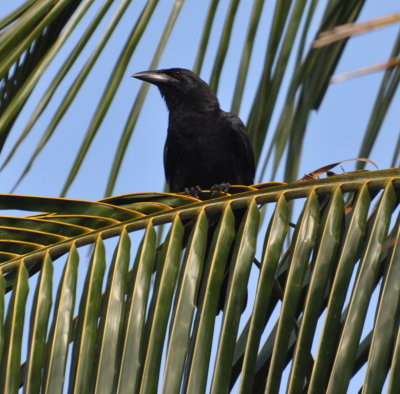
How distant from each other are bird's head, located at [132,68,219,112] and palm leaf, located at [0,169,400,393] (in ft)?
9.97

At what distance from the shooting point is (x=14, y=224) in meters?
1.81

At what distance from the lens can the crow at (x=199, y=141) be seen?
4.75 m

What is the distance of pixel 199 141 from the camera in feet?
15.5

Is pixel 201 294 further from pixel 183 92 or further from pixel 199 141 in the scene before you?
pixel 183 92

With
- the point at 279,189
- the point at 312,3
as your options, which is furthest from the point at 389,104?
the point at 279,189

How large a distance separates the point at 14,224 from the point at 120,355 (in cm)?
44

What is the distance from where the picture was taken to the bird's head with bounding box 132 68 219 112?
194 inches

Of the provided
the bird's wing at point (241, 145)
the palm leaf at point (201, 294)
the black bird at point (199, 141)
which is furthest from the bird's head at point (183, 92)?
the palm leaf at point (201, 294)

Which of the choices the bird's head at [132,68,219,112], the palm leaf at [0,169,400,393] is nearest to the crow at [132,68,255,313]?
the bird's head at [132,68,219,112]

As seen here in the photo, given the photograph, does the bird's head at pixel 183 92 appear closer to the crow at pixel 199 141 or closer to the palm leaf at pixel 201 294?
the crow at pixel 199 141

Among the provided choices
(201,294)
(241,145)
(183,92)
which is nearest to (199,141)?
(241,145)

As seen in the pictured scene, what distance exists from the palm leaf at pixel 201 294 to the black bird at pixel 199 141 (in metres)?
2.81

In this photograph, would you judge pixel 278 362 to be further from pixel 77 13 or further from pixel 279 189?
pixel 77 13

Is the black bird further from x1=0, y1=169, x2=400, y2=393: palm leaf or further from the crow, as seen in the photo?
x1=0, y1=169, x2=400, y2=393: palm leaf
